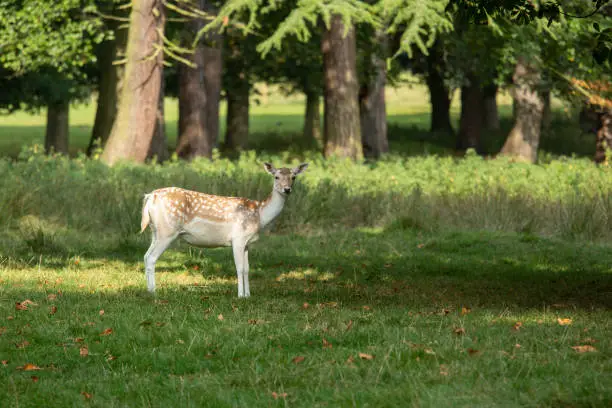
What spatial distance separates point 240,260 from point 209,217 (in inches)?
23.5

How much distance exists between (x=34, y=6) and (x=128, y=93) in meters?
5.04

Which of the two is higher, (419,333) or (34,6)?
(34,6)

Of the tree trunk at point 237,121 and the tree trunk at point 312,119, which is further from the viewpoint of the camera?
the tree trunk at point 312,119

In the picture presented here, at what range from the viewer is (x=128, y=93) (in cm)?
2306

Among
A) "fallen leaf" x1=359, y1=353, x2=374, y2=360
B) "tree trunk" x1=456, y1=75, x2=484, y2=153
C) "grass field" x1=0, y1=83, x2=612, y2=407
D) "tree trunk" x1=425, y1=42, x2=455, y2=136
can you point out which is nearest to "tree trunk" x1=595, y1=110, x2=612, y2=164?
"grass field" x1=0, y1=83, x2=612, y2=407

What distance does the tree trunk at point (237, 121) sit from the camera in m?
41.3

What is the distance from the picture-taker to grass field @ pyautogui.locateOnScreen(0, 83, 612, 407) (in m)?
7.43

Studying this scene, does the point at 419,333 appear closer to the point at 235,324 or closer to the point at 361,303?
the point at 235,324

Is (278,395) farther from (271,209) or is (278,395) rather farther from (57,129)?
(57,129)

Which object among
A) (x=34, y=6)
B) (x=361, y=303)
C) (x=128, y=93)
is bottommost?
(x=361, y=303)

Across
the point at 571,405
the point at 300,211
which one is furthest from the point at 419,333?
the point at 300,211

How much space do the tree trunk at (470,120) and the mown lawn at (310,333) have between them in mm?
27650

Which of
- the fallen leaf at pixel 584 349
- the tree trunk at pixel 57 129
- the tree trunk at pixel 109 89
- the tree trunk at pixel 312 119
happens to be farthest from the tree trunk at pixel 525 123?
the fallen leaf at pixel 584 349

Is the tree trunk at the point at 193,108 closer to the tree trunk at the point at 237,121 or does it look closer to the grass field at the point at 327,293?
the grass field at the point at 327,293
